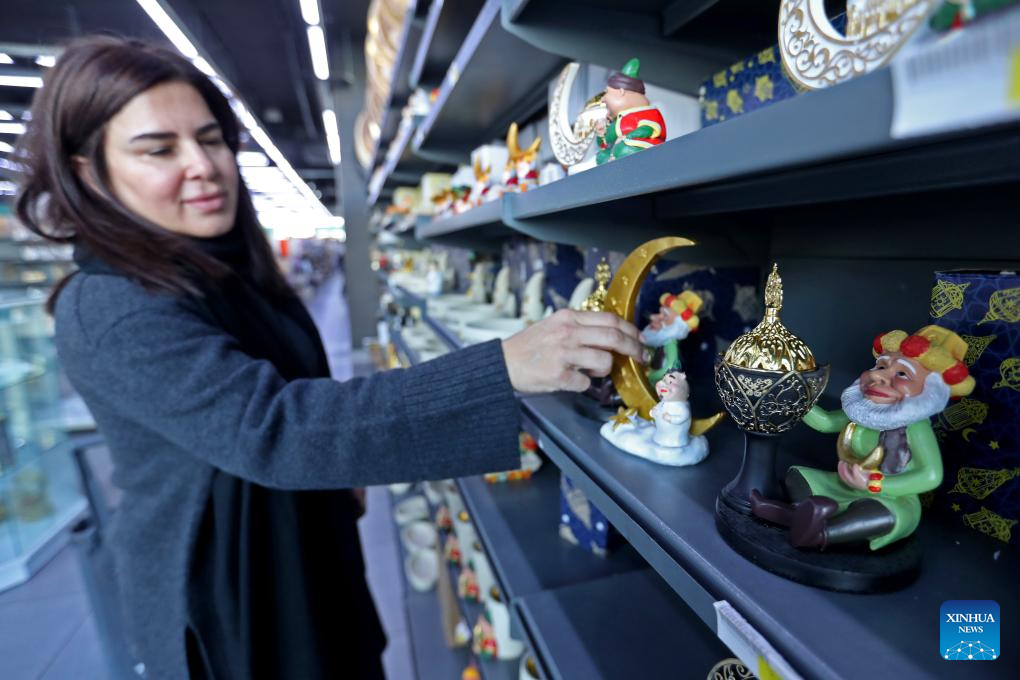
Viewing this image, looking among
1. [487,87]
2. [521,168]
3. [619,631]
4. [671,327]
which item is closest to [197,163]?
[521,168]

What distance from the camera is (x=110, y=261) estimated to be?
33.7 inches

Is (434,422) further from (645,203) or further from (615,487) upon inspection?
(645,203)

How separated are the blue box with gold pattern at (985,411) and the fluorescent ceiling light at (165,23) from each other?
3516 mm

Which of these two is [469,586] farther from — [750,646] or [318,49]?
[318,49]

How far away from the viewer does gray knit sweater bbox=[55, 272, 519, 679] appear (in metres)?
0.73

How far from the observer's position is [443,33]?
5.15ft

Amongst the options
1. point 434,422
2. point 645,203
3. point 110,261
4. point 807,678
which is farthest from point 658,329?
point 110,261

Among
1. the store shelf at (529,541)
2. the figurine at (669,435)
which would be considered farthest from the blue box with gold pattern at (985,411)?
the store shelf at (529,541)

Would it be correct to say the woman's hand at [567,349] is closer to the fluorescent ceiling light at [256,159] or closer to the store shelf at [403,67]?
the store shelf at [403,67]

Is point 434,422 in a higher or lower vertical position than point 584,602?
higher

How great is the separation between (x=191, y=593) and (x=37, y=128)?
0.87m

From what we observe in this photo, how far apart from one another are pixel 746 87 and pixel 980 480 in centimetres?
58

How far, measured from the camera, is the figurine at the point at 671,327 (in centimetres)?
78

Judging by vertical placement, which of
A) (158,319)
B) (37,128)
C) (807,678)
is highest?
(37,128)
